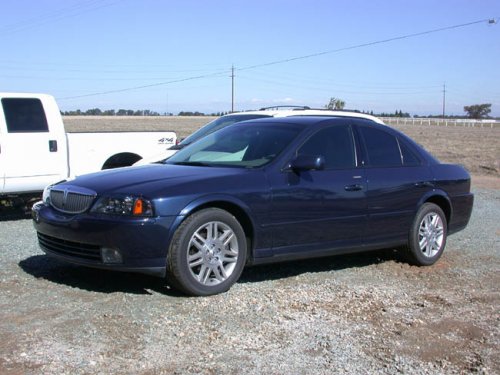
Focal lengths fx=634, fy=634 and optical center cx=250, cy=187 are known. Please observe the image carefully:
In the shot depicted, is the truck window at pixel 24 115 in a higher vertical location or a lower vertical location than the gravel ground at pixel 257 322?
higher

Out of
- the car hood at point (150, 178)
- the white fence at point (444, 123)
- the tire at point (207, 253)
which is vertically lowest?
the tire at point (207, 253)

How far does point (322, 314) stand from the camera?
16.6 ft

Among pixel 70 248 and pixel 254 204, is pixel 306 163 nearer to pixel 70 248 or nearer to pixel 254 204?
pixel 254 204

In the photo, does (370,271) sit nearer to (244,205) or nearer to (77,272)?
(244,205)

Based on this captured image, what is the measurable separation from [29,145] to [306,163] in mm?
5066

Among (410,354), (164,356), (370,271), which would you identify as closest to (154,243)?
(164,356)

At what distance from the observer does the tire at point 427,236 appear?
703cm

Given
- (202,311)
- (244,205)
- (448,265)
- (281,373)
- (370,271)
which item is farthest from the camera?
(448,265)

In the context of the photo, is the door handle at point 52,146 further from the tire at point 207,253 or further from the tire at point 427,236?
the tire at point 427,236

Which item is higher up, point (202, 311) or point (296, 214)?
point (296, 214)

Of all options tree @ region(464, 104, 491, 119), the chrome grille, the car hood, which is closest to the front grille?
the chrome grille

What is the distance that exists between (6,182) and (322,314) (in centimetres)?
575

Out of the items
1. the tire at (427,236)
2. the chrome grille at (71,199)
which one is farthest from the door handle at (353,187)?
the chrome grille at (71,199)

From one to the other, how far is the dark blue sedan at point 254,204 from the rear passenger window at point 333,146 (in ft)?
0.05
